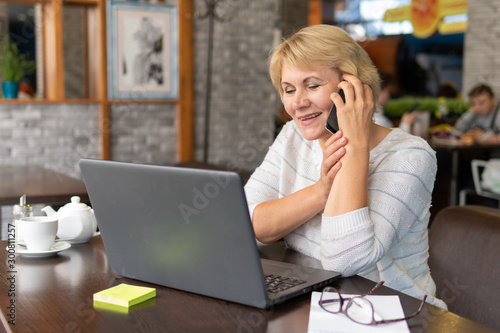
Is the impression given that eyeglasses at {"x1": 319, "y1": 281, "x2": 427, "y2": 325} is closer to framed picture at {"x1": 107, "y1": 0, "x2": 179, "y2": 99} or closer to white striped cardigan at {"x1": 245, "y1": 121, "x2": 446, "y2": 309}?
white striped cardigan at {"x1": 245, "y1": 121, "x2": 446, "y2": 309}

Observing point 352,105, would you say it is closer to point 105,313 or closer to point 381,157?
point 381,157

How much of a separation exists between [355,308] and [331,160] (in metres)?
0.42

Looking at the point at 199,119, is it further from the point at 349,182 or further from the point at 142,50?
the point at 349,182

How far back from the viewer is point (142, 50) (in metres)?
4.58

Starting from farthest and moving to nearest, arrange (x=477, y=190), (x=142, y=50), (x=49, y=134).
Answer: (x=477, y=190) → (x=142, y=50) → (x=49, y=134)

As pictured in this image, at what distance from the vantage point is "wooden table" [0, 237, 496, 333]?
962 millimetres

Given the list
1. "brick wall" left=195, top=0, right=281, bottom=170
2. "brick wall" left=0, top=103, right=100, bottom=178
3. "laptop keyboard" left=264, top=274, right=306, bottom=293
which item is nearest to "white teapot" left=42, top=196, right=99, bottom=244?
"laptop keyboard" left=264, top=274, right=306, bottom=293

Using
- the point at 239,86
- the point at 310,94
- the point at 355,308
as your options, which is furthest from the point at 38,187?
the point at 239,86

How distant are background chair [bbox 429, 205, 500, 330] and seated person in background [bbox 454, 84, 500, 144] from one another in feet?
14.6

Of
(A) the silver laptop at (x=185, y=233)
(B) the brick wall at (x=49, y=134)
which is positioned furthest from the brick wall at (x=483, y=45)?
(A) the silver laptop at (x=185, y=233)

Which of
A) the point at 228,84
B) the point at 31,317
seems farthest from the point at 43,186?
the point at 228,84

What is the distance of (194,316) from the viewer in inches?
39.7

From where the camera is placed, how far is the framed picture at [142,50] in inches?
176

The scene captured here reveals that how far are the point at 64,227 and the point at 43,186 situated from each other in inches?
51.2
